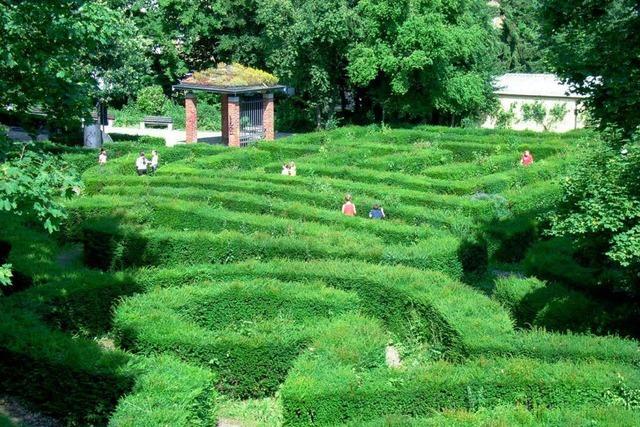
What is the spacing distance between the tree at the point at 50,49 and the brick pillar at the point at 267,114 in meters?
27.4

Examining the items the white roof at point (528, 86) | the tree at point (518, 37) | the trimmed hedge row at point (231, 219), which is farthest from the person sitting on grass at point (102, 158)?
the tree at point (518, 37)

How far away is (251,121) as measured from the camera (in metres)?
41.0

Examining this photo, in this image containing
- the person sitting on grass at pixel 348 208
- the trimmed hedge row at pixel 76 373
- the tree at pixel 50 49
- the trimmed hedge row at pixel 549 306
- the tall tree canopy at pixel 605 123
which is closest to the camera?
the trimmed hedge row at pixel 76 373

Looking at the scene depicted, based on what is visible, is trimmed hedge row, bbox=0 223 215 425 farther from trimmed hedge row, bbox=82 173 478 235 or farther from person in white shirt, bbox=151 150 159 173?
person in white shirt, bbox=151 150 159 173

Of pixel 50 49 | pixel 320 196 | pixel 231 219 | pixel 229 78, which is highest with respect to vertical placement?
pixel 229 78

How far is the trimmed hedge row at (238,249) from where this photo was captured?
1714 centimetres

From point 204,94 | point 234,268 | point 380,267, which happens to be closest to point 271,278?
point 234,268

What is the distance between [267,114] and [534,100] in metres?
18.4

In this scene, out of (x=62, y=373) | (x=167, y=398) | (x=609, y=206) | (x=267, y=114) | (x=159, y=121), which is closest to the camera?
(x=167, y=398)

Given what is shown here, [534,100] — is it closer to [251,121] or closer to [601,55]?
[251,121]

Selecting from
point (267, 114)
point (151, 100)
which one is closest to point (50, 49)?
point (267, 114)

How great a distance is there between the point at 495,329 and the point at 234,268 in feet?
18.2

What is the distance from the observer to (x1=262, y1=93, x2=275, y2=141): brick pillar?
4034 cm

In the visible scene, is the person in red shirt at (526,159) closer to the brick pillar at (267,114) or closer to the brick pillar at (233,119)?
the brick pillar at (233,119)
